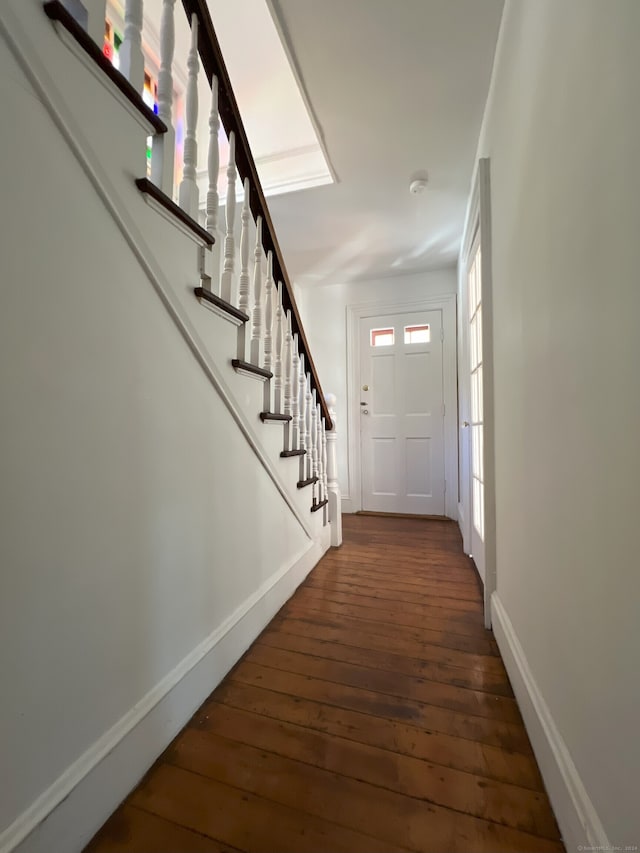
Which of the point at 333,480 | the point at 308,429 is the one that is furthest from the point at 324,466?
the point at 308,429

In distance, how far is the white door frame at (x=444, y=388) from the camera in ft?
10.5

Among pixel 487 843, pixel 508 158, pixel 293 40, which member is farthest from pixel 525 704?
pixel 293 40

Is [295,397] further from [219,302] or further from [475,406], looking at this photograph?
[475,406]

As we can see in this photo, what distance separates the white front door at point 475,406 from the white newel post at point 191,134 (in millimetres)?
1419

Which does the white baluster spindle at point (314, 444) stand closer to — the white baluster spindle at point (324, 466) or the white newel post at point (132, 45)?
the white baluster spindle at point (324, 466)

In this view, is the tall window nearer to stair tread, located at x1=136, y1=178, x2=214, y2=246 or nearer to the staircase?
the staircase

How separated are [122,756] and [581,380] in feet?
4.02

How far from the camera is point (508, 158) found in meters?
1.17

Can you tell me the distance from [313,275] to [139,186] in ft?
8.88

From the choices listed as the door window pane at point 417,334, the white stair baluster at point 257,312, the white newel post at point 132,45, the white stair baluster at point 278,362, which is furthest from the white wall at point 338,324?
the white newel post at point 132,45

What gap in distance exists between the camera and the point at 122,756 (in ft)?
2.53

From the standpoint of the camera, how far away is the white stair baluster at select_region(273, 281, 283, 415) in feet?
5.35

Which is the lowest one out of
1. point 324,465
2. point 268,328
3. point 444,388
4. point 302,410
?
point 324,465

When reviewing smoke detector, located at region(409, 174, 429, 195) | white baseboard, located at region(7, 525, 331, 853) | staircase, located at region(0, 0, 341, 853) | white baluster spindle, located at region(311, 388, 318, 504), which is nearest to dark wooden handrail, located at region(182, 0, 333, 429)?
staircase, located at region(0, 0, 341, 853)
